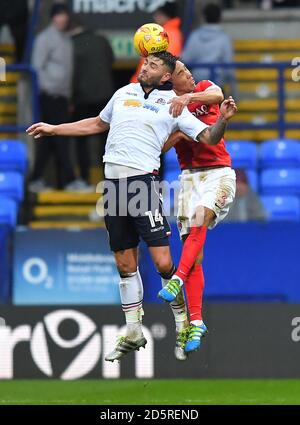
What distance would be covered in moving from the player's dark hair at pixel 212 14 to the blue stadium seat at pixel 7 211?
331 centimetres

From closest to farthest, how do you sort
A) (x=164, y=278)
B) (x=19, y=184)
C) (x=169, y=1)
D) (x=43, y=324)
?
(x=164, y=278) → (x=43, y=324) → (x=19, y=184) → (x=169, y=1)

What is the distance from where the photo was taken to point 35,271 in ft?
63.8

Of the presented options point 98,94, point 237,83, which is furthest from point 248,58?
point 98,94

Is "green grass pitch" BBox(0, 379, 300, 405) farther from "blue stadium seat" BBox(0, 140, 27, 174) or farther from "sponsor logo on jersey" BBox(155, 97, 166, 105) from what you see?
"sponsor logo on jersey" BBox(155, 97, 166, 105)

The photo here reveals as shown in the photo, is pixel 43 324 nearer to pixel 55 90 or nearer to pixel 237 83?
pixel 55 90

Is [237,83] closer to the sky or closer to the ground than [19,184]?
closer to the sky

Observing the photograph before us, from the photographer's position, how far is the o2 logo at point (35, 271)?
63.8ft

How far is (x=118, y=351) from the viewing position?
48.5ft

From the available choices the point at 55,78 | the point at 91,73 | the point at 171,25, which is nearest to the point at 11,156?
the point at 55,78

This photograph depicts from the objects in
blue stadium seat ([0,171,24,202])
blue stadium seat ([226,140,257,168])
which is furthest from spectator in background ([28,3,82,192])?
blue stadium seat ([226,140,257,168])

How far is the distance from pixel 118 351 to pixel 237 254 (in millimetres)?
4677

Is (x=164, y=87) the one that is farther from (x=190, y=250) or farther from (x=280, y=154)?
(x=280, y=154)

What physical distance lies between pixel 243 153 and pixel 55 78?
247 centimetres

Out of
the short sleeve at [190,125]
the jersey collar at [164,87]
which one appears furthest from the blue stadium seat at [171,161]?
the short sleeve at [190,125]
